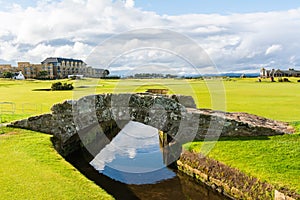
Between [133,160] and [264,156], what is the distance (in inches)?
331

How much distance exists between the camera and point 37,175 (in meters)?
11.3

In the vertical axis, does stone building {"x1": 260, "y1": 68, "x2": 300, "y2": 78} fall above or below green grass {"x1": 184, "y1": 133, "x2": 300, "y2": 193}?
above

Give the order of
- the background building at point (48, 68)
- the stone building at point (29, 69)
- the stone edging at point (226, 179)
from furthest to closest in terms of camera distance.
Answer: the stone building at point (29, 69)
the background building at point (48, 68)
the stone edging at point (226, 179)

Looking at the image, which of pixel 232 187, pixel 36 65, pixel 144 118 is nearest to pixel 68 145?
pixel 144 118

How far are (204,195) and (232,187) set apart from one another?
126 centimetres

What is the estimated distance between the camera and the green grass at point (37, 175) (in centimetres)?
993

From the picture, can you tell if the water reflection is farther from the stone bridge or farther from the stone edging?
the stone bridge

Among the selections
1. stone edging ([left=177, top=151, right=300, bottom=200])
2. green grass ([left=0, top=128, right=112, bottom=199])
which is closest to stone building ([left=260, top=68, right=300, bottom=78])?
stone edging ([left=177, top=151, right=300, bottom=200])

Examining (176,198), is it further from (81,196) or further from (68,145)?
(68,145)

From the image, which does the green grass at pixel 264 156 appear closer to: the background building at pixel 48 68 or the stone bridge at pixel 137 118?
the stone bridge at pixel 137 118

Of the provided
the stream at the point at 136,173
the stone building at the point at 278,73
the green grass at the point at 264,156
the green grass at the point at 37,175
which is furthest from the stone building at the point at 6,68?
the green grass at the point at 264,156

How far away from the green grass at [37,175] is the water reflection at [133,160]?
3.92m

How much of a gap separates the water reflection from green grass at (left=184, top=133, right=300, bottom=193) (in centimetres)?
245

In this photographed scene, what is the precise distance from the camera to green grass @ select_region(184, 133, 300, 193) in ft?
40.3
